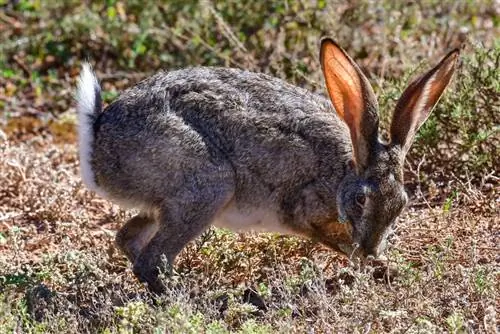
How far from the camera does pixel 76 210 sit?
326 inches

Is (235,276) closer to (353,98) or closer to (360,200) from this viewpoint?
(360,200)

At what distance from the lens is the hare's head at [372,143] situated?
6.57 m

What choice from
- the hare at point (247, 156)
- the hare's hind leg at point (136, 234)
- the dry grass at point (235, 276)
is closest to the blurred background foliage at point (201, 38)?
the dry grass at point (235, 276)

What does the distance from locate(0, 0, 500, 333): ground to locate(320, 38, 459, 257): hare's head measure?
0.29m

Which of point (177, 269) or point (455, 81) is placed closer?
point (177, 269)

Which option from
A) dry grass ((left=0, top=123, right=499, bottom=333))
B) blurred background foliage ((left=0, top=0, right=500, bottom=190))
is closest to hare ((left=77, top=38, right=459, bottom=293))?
dry grass ((left=0, top=123, right=499, bottom=333))

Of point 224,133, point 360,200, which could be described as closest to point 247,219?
point 224,133

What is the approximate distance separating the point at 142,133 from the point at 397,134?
1.48 meters

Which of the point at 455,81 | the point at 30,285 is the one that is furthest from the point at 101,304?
the point at 455,81

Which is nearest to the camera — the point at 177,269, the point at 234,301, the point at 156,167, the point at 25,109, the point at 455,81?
the point at 234,301

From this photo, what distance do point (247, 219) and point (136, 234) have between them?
2.47 feet

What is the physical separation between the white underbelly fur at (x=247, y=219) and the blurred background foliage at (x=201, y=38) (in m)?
2.18

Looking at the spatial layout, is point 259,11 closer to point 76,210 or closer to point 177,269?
point 76,210

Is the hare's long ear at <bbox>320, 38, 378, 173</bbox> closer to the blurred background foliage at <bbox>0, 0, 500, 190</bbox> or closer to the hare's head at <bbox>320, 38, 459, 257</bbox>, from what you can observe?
the hare's head at <bbox>320, 38, 459, 257</bbox>
